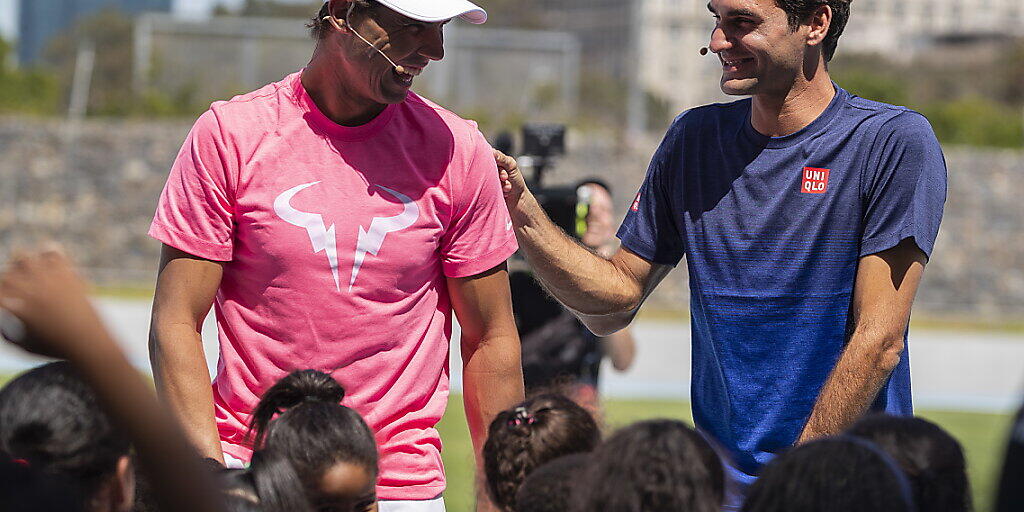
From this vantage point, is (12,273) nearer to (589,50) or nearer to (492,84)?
(492,84)

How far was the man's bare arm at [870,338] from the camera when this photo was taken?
116 inches

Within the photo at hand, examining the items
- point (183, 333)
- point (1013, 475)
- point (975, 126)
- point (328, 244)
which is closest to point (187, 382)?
point (183, 333)

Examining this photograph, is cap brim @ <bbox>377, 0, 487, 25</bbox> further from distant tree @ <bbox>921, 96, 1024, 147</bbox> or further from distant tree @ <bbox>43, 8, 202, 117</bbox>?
distant tree @ <bbox>921, 96, 1024, 147</bbox>

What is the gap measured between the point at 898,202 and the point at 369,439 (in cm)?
129

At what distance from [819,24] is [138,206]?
21.2 metres

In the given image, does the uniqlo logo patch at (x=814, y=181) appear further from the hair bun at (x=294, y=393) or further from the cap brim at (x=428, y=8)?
the hair bun at (x=294, y=393)

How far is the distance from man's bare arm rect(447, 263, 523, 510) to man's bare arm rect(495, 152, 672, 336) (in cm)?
19

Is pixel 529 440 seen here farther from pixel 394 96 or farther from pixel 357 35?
pixel 357 35

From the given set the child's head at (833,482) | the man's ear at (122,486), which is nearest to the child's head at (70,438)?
the man's ear at (122,486)

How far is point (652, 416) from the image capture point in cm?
732

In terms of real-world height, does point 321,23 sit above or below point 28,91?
above

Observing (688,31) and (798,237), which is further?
(688,31)

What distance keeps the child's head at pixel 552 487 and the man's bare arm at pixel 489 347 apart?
878 mm

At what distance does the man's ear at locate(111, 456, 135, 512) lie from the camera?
224 centimetres
